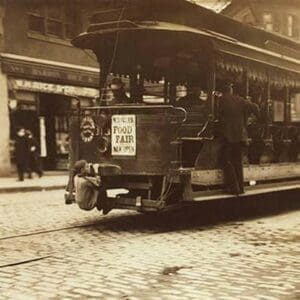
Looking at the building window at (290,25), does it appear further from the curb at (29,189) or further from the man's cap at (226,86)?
the man's cap at (226,86)

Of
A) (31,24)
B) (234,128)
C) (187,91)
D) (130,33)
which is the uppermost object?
(31,24)

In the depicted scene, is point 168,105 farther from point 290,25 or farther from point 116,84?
point 290,25

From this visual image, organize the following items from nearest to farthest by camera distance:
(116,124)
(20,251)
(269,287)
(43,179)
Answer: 1. (269,287)
2. (20,251)
3. (116,124)
4. (43,179)

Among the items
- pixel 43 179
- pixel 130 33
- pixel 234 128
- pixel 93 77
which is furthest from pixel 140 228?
pixel 93 77

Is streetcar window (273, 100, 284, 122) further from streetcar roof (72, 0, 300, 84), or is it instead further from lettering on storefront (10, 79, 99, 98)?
lettering on storefront (10, 79, 99, 98)

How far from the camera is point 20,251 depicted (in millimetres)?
7195

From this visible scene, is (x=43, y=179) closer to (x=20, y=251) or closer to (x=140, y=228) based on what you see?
(x=140, y=228)

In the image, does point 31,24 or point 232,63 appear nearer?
point 232,63

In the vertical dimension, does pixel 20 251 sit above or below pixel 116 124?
below

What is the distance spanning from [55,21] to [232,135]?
14.2 metres

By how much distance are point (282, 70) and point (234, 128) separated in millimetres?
2753

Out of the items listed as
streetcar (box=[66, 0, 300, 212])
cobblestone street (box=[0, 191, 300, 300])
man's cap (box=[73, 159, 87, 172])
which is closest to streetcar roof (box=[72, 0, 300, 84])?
streetcar (box=[66, 0, 300, 212])

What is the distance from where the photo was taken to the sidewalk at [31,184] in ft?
53.9

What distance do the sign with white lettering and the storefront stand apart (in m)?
10.5
